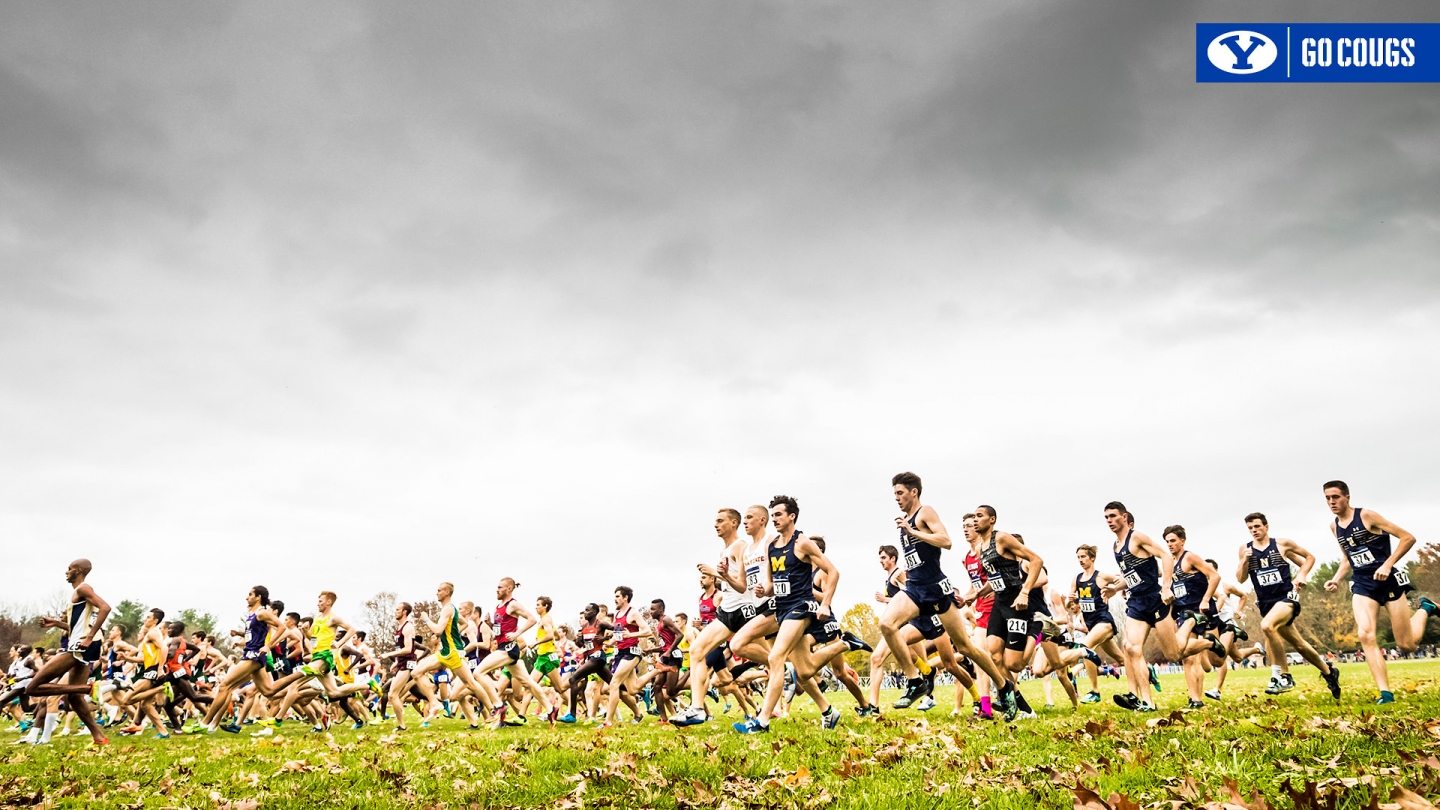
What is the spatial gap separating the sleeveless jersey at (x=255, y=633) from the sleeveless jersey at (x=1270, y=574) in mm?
15980

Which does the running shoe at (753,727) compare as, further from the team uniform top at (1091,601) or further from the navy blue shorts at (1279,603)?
the navy blue shorts at (1279,603)

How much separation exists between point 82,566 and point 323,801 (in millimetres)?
10085

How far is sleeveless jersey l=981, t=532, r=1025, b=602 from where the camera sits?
11.2m

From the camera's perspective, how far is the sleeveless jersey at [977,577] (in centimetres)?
1260

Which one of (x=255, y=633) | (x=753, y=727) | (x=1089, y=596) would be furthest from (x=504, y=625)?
(x=1089, y=596)

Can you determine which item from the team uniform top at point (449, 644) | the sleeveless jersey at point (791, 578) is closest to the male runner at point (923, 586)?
the sleeveless jersey at point (791, 578)

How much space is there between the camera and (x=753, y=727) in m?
9.14

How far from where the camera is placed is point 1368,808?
3332 millimetres

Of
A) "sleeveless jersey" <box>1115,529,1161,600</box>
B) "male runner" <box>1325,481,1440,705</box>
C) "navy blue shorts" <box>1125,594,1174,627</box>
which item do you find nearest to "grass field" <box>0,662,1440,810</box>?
"male runner" <box>1325,481,1440,705</box>

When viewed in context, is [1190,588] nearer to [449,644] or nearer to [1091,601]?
[1091,601]

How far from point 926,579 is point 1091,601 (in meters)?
4.79

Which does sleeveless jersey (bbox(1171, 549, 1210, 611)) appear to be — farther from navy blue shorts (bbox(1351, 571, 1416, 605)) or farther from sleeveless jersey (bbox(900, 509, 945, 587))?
sleeveless jersey (bbox(900, 509, 945, 587))

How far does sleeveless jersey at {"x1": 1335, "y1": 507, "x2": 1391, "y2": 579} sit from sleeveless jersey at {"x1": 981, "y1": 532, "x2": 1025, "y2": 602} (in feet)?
13.0

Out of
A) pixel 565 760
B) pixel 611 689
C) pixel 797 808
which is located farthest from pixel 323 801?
pixel 611 689
